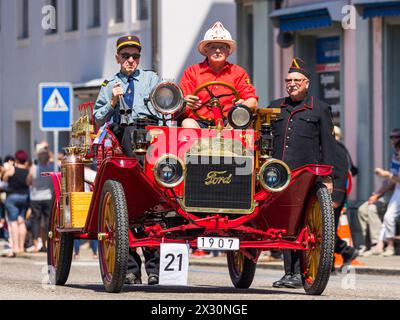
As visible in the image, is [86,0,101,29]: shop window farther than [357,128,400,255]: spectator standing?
Yes

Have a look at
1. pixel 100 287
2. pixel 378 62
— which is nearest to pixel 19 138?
pixel 378 62

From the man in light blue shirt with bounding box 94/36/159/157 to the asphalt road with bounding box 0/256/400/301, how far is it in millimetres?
1370

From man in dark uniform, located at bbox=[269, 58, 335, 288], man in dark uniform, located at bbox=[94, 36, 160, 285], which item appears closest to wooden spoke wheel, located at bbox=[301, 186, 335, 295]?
man in dark uniform, located at bbox=[269, 58, 335, 288]

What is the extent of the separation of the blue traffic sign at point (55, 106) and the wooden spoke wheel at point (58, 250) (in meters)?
11.2

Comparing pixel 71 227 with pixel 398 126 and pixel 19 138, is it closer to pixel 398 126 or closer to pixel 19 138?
pixel 398 126

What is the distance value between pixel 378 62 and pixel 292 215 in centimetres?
1334

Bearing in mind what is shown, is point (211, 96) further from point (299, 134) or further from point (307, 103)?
point (307, 103)

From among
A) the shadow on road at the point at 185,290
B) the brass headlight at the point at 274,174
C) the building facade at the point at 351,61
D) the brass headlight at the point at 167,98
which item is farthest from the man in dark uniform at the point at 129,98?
the building facade at the point at 351,61

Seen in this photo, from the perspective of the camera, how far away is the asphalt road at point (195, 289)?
42.8 ft

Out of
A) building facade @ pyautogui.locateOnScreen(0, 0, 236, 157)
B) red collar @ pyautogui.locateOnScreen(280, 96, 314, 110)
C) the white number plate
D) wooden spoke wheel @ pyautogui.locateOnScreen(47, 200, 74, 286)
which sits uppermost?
building facade @ pyautogui.locateOnScreen(0, 0, 236, 157)

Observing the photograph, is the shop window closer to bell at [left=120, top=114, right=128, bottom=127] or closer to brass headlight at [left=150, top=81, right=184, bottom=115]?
bell at [left=120, top=114, right=128, bottom=127]

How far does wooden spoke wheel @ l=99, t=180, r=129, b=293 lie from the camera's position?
12789 millimetres

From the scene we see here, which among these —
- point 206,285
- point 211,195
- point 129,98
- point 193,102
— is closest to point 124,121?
point 129,98

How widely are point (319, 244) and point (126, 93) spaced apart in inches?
93.5
